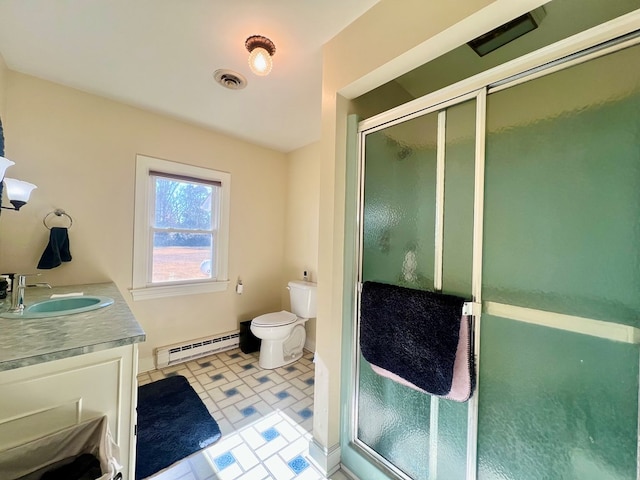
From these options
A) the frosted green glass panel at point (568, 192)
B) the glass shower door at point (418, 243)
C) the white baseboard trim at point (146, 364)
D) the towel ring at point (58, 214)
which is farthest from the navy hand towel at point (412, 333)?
the towel ring at point (58, 214)

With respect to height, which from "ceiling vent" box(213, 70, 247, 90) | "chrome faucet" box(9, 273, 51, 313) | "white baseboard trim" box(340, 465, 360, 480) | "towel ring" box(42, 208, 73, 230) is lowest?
"white baseboard trim" box(340, 465, 360, 480)

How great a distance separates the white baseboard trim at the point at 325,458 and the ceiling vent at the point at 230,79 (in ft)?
7.95

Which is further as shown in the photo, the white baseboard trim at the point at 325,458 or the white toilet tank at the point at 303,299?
the white toilet tank at the point at 303,299

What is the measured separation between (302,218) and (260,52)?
73.3 inches

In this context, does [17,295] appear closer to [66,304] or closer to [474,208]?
[66,304]

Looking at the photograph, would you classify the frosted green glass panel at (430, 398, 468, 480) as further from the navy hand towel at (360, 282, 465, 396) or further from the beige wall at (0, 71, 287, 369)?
the beige wall at (0, 71, 287, 369)

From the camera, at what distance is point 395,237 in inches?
50.6

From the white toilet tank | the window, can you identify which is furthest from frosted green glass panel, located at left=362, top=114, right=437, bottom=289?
the window

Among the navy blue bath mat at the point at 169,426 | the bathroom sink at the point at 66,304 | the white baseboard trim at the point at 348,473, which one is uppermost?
the bathroom sink at the point at 66,304

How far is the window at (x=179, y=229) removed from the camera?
7.64ft

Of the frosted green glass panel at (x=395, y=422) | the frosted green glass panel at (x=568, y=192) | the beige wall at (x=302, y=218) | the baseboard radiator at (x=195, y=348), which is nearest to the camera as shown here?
the frosted green glass panel at (x=568, y=192)

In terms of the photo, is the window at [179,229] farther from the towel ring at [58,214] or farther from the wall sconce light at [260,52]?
the wall sconce light at [260,52]

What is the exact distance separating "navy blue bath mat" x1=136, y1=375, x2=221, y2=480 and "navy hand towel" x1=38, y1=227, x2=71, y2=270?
1192 mm

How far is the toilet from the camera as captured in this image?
2.45 m
